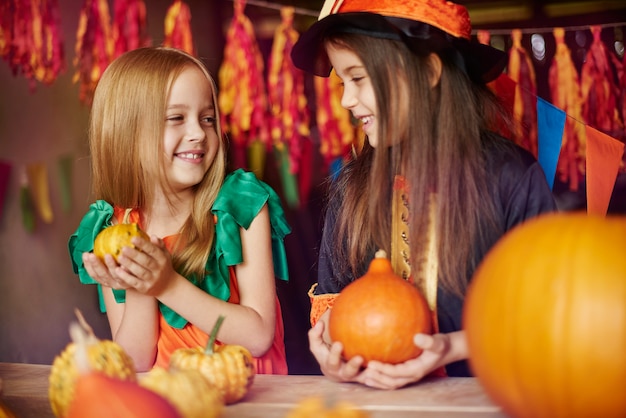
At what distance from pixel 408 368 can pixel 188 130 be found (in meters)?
0.79

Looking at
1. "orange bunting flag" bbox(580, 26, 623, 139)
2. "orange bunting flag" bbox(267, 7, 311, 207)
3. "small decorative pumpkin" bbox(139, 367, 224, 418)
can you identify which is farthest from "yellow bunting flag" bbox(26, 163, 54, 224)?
"small decorative pumpkin" bbox(139, 367, 224, 418)

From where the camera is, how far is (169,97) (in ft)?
5.05

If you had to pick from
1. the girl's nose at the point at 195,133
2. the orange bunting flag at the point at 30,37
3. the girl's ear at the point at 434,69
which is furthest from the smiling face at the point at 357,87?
the orange bunting flag at the point at 30,37

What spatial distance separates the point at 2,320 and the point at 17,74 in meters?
0.91

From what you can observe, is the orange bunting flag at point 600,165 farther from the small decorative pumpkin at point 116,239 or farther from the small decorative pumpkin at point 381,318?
the small decorative pumpkin at point 116,239

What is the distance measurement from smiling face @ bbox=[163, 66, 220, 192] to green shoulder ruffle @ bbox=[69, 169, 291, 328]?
91mm

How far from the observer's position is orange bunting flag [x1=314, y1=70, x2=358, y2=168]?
2939 millimetres

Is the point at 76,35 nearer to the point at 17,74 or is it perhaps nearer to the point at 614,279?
the point at 17,74

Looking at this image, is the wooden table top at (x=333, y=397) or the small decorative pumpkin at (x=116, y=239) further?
the small decorative pumpkin at (x=116, y=239)

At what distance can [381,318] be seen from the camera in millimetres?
958

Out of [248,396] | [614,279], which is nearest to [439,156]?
[248,396]

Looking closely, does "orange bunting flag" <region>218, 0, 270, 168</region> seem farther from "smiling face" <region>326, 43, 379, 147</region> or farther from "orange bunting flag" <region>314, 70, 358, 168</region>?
"smiling face" <region>326, 43, 379, 147</region>

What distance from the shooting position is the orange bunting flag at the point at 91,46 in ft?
8.93

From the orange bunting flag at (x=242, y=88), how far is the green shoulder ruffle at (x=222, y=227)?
3.84ft
